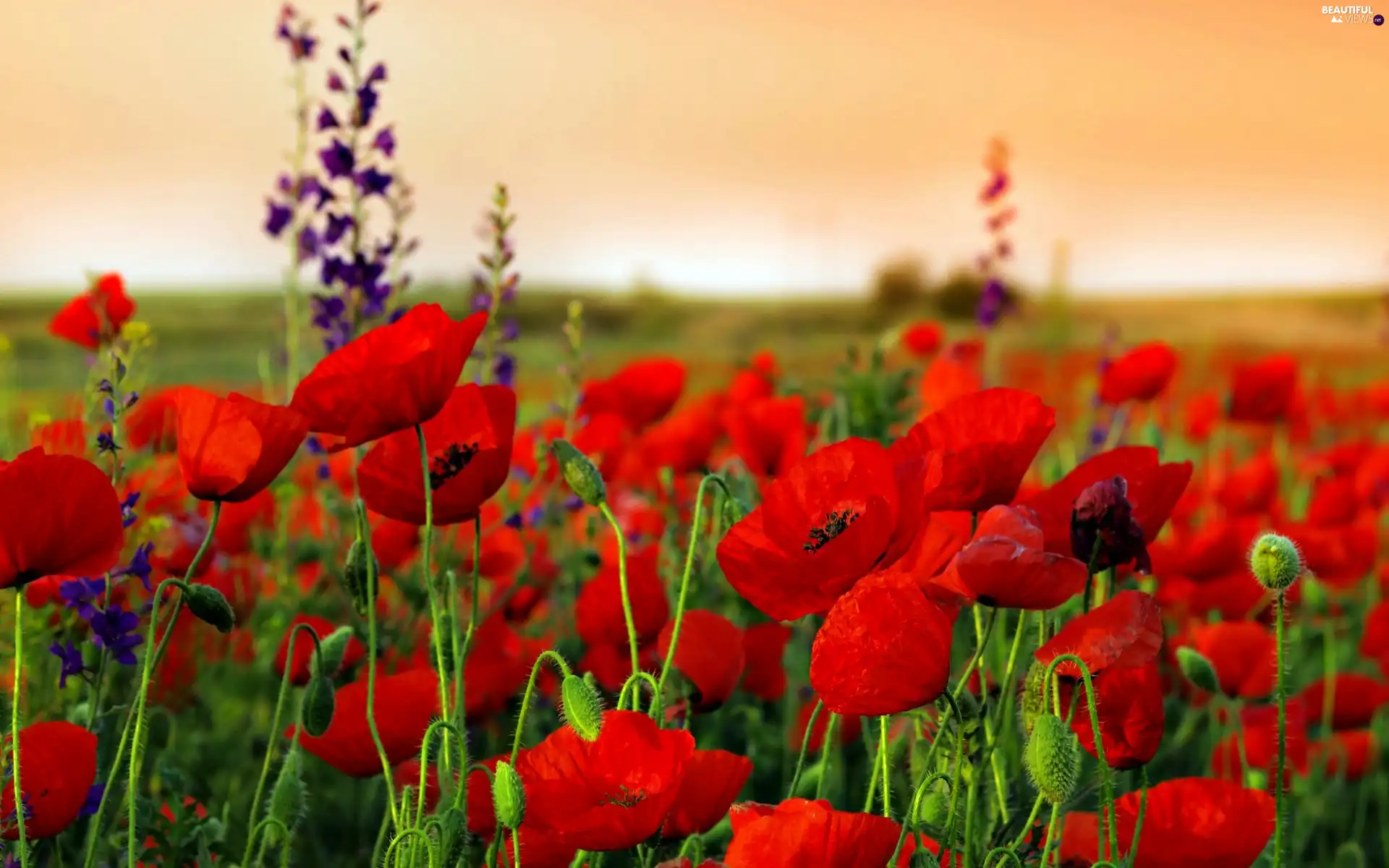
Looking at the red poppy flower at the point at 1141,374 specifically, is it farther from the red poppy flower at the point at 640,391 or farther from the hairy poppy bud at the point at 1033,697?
the hairy poppy bud at the point at 1033,697

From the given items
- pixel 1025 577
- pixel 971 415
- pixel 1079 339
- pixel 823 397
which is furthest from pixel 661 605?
pixel 1079 339

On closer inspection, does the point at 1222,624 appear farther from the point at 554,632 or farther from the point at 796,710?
the point at 554,632

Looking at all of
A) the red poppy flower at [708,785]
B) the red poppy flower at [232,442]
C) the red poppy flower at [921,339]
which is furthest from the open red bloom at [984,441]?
the red poppy flower at [921,339]

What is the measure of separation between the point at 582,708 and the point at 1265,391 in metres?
2.58

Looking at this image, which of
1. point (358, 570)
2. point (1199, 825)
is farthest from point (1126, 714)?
point (358, 570)

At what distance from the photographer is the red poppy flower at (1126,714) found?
3.68 ft

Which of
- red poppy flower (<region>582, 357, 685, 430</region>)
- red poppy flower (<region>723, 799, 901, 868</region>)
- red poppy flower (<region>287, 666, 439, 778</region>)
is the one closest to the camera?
red poppy flower (<region>723, 799, 901, 868</region>)

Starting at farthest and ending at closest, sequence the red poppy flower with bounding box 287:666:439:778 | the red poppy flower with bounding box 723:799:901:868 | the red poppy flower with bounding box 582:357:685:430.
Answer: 1. the red poppy flower with bounding box 582:357:685:430
2. the red poppy flower with bounding box 287:666:439:778
3. the red poppy flower with bounding box 723:799:901:868

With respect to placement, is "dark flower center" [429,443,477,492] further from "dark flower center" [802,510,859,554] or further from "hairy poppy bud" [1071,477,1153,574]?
"hairy poppy bud" [1071,477,1153,574]

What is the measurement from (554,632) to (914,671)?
4.67 feet

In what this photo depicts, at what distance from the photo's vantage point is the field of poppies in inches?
37.9

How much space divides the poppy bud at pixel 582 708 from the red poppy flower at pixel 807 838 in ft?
0.45

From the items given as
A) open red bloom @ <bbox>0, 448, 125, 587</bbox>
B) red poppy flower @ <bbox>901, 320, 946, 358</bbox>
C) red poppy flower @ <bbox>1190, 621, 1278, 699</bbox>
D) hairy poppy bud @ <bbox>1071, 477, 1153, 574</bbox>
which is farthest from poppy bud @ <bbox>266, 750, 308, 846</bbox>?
red poppy flower @ <bbox>901, 320, 946, 358</bbox>

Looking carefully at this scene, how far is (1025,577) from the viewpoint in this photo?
36.6 inches
